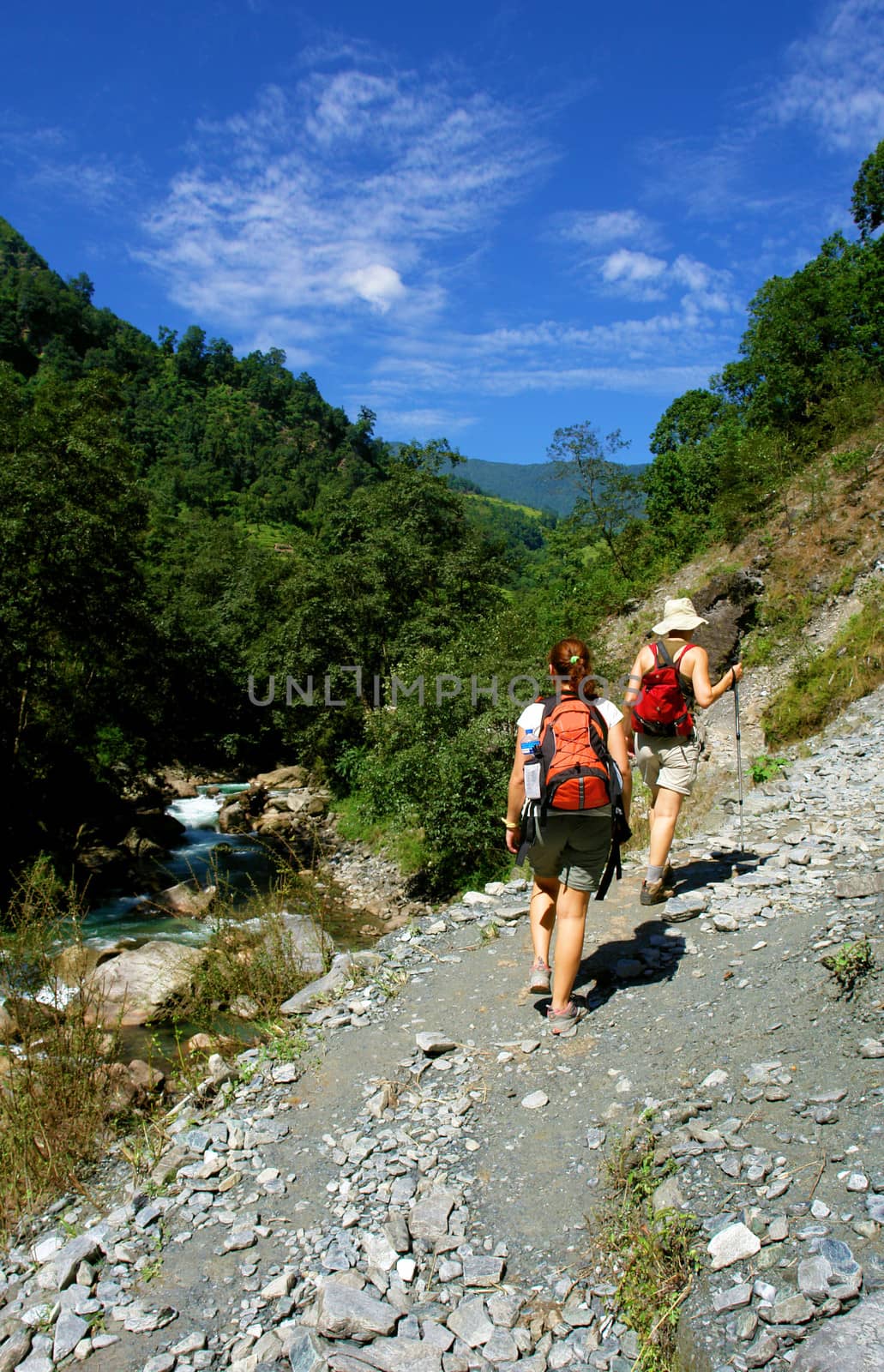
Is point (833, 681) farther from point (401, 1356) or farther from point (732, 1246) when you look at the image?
point (401, 1356)

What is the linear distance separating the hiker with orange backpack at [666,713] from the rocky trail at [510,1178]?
2.07 feet

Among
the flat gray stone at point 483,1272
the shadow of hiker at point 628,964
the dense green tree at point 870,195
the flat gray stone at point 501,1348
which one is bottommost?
the flat gray stone at point 501,1348

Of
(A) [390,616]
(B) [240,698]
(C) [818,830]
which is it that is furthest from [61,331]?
(C) [818,830]

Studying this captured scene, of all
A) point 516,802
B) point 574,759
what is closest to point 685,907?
point 516,802

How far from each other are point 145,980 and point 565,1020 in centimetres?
676

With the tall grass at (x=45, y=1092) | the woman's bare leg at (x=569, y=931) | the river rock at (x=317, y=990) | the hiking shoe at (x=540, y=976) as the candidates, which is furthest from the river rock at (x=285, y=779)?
the woman's bare leg at (x=569, y=931)

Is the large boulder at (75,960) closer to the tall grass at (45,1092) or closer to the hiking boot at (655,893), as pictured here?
the tall grass at (45,1092)

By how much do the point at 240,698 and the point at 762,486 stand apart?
1735 centimetres

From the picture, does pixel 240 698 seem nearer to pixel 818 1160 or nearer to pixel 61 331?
pixel 818 1160

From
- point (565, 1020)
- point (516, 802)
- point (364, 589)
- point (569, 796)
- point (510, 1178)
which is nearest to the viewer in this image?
point (510, 1178)

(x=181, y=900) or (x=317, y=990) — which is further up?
A: (x=317, y=990)

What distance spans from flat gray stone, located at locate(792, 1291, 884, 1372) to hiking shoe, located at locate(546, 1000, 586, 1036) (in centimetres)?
237

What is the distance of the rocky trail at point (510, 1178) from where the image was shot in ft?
9.39

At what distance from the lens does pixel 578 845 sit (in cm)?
454
